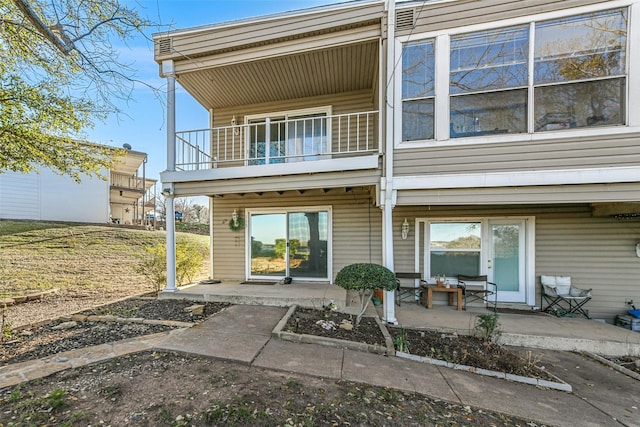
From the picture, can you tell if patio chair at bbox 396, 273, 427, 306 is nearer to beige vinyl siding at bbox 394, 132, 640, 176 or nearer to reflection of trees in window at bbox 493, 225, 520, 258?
reflection of trees in window at bbox 493, 225, 520, 258

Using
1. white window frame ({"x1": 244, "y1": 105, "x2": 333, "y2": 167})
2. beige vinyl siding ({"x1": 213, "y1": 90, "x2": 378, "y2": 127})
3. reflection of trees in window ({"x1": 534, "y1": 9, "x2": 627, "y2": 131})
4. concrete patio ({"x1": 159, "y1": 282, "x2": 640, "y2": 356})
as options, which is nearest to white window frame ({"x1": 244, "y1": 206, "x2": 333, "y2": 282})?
concrete patio ({"x1": 159, "y1": 282, "x2": 640, "y2": 356})

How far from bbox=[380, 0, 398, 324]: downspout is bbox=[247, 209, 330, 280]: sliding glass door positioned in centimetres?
223

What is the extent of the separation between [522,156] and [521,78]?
1299 millimetres

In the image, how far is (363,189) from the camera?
6.44 metres

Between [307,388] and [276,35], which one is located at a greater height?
[276,35]

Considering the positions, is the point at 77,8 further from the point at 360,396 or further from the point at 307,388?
the point at 360,396

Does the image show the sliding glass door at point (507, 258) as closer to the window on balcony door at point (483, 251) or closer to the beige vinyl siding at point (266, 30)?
the window on balcony door at point (483, 251)

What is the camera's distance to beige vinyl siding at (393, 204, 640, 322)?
528 centimetres

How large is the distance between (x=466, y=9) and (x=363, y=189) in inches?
150

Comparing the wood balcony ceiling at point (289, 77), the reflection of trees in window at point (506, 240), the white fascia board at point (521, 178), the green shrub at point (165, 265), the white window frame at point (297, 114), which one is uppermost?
the wood balcony ceiling at point (289, 77)

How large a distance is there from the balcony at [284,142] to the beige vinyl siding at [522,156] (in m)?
1.22

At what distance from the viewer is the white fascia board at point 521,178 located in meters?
→ 4.00

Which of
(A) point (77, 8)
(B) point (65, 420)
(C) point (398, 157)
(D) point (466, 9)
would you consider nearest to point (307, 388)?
(B) point (65, 420)

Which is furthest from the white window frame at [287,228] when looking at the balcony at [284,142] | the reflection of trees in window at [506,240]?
the reflection of trees in window at [506,240]
